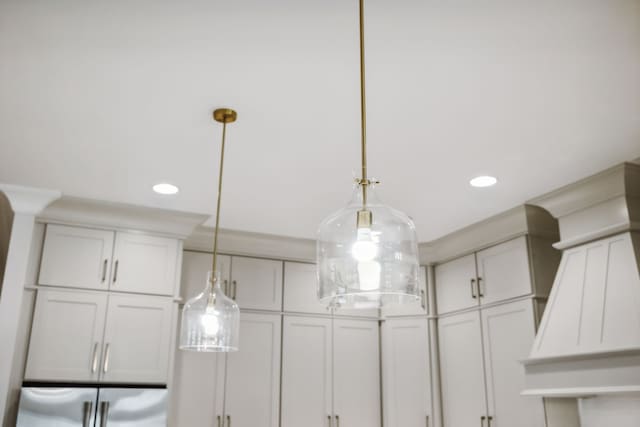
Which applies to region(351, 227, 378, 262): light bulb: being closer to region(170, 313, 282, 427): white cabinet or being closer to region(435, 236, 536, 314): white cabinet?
region(435, 236, 536, 314): white cabinet

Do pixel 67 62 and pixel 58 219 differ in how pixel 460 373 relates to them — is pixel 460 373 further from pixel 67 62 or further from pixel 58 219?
pixel 67 62

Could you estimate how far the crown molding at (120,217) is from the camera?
334cm

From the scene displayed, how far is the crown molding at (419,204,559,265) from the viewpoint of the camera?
3.51 m

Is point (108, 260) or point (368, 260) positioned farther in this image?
point (108, 260)

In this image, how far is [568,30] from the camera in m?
1.89

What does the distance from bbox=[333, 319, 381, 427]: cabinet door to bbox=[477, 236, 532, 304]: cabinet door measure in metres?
0.92

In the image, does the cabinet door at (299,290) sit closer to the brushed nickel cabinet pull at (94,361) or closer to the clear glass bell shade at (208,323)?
the brushed nickel cabinet pull at (94,361)

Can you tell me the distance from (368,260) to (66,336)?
2.46 metres

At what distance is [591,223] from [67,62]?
2552 mm

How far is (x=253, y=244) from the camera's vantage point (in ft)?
13.3

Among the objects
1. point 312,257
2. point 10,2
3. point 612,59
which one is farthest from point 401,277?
point 312,257

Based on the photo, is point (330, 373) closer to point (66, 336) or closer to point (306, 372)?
point (306, 372)

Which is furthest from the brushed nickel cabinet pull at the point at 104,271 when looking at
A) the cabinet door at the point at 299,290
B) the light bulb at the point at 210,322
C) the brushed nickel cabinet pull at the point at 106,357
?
the light bulb at the point at 210,322

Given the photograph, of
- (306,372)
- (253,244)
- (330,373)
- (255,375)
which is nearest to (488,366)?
(330,373)
